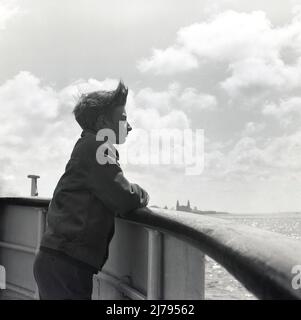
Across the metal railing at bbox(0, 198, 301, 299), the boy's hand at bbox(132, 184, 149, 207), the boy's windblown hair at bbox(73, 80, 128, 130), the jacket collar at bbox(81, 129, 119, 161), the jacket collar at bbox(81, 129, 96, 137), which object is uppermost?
the boy's windblown hair at bbox(73, 80, 128, 130)

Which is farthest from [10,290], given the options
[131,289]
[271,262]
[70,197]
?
[271,262]

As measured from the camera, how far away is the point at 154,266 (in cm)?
202

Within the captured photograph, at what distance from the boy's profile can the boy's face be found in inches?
3.8

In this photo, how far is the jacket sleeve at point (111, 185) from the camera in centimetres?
202

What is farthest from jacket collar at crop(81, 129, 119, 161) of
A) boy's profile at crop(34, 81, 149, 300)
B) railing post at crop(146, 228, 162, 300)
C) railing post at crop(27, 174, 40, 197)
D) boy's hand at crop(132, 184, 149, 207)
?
railing post at crop(27, 174, 40, 197)

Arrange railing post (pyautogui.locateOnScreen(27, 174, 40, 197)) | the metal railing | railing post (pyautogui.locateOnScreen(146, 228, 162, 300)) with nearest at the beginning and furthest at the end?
the metal railing, railing post (pyautogui.locateOnScreen(146, 228, 162, 300)), railing post (pyautogui.locateOnScreen(27, 174, 40, 197))

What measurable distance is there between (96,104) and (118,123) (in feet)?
0.41

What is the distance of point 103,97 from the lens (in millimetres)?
2230

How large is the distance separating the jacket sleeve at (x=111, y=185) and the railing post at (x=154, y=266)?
0.17 m

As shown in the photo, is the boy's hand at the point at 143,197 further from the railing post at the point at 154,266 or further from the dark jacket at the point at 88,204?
the railing post at the point at 154,266

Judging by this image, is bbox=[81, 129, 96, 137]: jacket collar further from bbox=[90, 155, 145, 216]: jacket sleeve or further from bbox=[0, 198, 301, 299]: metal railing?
bbox=[0, 198, 301, 299]: metal railing

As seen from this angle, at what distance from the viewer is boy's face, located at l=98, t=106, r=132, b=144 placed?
7.30 feet
